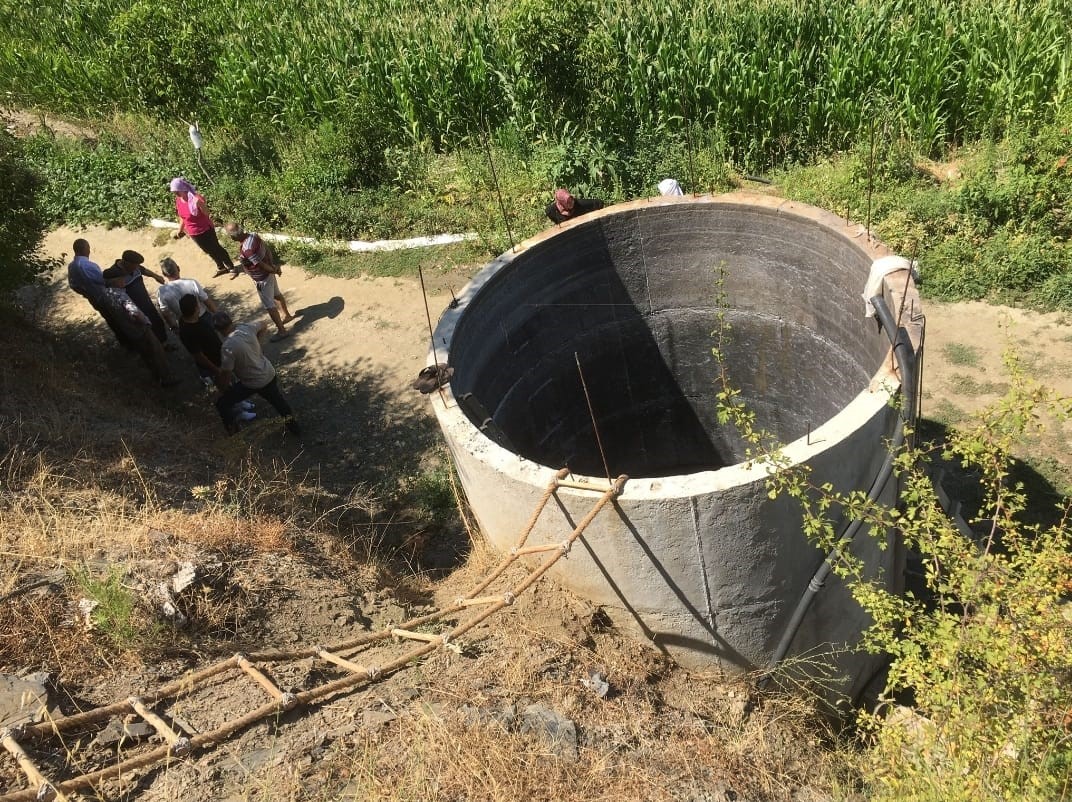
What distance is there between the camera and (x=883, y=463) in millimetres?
4484

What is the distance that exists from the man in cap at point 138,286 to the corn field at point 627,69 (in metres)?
3.97

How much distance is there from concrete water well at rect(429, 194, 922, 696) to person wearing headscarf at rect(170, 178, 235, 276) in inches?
186

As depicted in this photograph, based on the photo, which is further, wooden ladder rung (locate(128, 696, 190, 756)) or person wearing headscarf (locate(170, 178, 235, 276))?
person wearing headscarf (locate(170, 178, 235, 276))

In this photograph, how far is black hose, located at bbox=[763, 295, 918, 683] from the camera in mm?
4180

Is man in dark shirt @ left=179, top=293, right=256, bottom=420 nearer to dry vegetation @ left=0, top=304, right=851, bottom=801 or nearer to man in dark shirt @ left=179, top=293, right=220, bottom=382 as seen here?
man in dark shirt @ left=179, top=293, right=220, bottom=382

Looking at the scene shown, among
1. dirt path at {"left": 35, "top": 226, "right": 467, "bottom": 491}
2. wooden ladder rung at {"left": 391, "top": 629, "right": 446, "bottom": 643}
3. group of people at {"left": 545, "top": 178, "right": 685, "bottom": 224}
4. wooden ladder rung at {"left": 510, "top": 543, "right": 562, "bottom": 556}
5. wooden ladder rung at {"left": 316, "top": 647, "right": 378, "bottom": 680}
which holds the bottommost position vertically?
dirt path at {"left": 35, "top": 226, "right": 467, "bottom": 491}

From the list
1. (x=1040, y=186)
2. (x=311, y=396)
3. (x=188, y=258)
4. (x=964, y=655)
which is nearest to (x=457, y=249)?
(x=311, y=396)

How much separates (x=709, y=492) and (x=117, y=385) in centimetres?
584

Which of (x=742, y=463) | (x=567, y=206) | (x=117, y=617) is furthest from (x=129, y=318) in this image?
(x=742, y=463)

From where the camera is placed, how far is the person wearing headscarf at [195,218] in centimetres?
888

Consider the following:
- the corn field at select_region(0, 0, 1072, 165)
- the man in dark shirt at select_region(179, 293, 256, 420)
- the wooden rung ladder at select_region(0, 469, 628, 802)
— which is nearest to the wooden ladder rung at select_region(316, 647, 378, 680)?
the wooden rung ladder at select_region(0, 469, 628, 802)

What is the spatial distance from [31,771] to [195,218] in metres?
6.89

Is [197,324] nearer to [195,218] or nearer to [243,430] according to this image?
[243,430]

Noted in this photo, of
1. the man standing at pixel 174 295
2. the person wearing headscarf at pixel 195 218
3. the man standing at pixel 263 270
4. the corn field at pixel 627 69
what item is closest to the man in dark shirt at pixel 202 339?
the man standing at pixel 174 295
